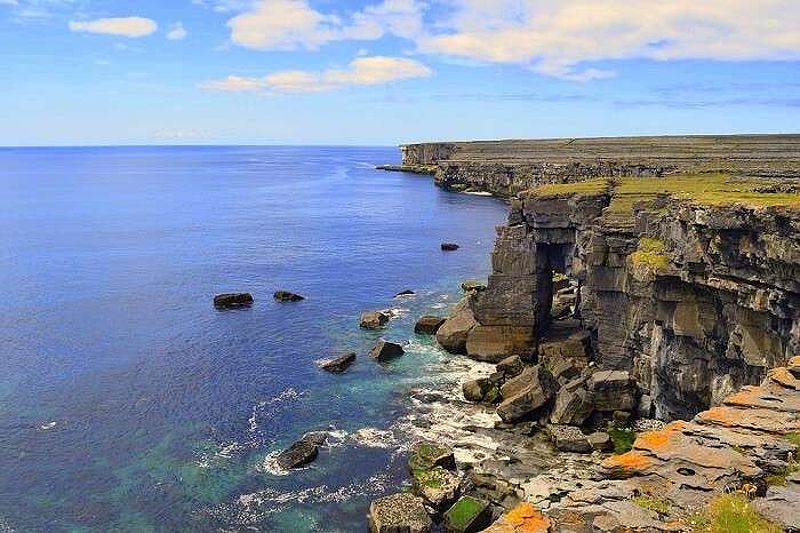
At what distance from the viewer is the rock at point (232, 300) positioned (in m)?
75.1

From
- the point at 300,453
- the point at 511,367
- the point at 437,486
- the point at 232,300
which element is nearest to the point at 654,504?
the point at 437,486

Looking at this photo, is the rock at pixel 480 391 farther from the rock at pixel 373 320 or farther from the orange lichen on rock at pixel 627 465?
the orange lichen on rock at pixel 627 465

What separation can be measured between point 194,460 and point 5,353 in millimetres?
29314

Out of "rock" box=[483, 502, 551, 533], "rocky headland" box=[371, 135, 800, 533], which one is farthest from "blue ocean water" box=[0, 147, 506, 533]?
"rock" box=[483, 502, 551, 533]

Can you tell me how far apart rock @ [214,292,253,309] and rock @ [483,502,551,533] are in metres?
62.7

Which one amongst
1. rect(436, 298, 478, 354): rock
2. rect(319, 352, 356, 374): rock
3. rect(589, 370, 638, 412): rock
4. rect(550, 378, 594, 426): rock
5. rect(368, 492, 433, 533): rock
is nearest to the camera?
rect(368, 492, 433, 533): rock

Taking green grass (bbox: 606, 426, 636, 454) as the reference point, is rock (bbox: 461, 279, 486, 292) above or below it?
above

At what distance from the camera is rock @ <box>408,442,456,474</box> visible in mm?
38906

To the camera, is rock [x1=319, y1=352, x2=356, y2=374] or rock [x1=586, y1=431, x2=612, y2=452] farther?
rock [x1=319, y1=352, x2=356, y2=374]

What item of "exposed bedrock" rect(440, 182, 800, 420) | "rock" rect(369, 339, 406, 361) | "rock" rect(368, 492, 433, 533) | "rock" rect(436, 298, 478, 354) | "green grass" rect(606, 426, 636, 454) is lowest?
"rock" rect(368, 492, 433, 533)

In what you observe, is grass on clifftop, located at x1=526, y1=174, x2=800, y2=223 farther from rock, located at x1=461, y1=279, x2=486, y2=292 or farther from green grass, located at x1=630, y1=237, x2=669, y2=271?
rock, located at x1=461, y1=279, x2=486, y2=292

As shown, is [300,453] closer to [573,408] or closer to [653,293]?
[573,408]

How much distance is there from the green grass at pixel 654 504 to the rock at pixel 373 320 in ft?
169

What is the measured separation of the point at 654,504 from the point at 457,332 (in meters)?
44.2
